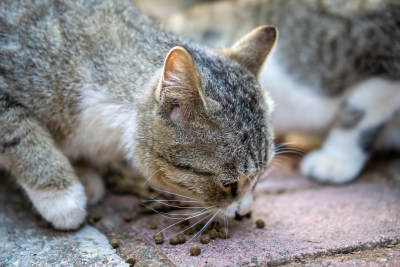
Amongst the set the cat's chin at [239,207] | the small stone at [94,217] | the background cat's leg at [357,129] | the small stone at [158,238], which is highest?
the background cat's leg at [357,129]

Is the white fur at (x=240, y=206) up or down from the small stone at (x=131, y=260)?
up

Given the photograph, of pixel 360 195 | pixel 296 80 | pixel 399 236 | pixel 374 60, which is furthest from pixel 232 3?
pixel 399 236

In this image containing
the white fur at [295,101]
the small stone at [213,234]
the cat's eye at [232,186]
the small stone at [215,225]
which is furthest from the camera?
the white fur at [295,101]

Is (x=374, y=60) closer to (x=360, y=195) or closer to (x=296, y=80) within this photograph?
(x=296, y=80)

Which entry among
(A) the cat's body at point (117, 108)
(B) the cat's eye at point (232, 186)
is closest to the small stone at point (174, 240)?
(A) the cat's body at point (117, 108)

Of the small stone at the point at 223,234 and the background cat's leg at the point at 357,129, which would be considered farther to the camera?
the background cat's leg at the point at 357,129

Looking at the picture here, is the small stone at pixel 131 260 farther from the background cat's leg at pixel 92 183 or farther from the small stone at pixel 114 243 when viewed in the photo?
the background cat's leg at pixel 92 183

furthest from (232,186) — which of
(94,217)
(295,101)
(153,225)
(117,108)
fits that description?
(295,101)

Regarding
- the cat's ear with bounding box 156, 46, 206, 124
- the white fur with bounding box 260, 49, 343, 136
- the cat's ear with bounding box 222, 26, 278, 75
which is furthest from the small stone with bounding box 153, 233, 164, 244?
the white fur with bounding box 260, 49, 343, 136
